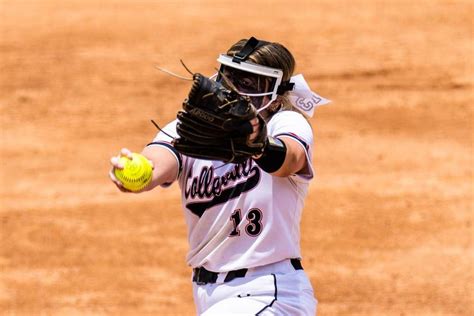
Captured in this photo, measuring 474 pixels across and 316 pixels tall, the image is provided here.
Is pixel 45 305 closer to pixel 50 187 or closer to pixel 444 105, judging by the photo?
pixel 50 187

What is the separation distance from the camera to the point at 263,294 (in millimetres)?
4934

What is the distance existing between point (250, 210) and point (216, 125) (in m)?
0.81

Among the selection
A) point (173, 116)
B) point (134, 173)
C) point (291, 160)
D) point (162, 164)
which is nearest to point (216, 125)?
point (134, 173)

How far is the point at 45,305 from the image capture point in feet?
33.5

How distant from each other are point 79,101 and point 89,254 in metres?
3.02

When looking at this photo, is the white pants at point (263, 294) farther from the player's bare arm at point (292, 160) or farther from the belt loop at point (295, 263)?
the player's bare arm at point (292, 160)

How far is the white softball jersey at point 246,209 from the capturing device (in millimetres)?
4938

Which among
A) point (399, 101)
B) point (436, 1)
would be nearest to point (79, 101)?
point (399, 101)

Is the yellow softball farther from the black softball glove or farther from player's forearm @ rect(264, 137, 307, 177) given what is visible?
player's forearm @ rect(264, 137, 307, 177)

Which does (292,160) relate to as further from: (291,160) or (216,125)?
(216,125)

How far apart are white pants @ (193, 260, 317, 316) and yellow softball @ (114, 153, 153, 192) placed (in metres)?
0.78

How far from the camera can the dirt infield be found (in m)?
10.2

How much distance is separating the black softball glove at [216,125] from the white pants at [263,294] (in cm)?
79

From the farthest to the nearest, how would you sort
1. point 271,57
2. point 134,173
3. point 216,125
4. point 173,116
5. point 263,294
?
point 173,116 → point 271,57 → point 263,294 → point 134,173 → point 216,125
